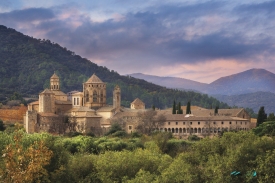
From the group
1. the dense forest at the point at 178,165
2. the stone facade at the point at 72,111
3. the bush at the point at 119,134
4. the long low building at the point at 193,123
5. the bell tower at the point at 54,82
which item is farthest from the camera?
the bell tower at the point at 54,82

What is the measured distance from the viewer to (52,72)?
490 feet

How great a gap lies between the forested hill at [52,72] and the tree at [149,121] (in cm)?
4358

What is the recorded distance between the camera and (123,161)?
30.4m

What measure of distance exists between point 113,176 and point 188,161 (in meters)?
4.78

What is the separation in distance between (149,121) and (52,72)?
281 ft

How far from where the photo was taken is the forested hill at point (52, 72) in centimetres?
13188

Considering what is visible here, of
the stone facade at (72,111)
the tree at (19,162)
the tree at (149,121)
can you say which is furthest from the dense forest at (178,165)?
the tree at (149,121)

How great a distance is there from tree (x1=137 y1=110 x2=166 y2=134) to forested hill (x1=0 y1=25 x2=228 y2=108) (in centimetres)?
4358

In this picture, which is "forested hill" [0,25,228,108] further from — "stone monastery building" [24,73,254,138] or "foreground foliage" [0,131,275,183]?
"foreground foliage" [0,131,275,183]

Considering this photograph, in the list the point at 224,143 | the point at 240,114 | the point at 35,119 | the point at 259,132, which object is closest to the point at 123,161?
the point at 224,143

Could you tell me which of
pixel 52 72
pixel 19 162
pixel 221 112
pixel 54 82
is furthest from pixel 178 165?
pixel 52 72

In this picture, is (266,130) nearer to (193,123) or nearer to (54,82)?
(193,123)

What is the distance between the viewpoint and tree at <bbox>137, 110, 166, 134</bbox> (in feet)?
220

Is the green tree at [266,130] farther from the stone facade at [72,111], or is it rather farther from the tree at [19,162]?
the tree at [19,162]
